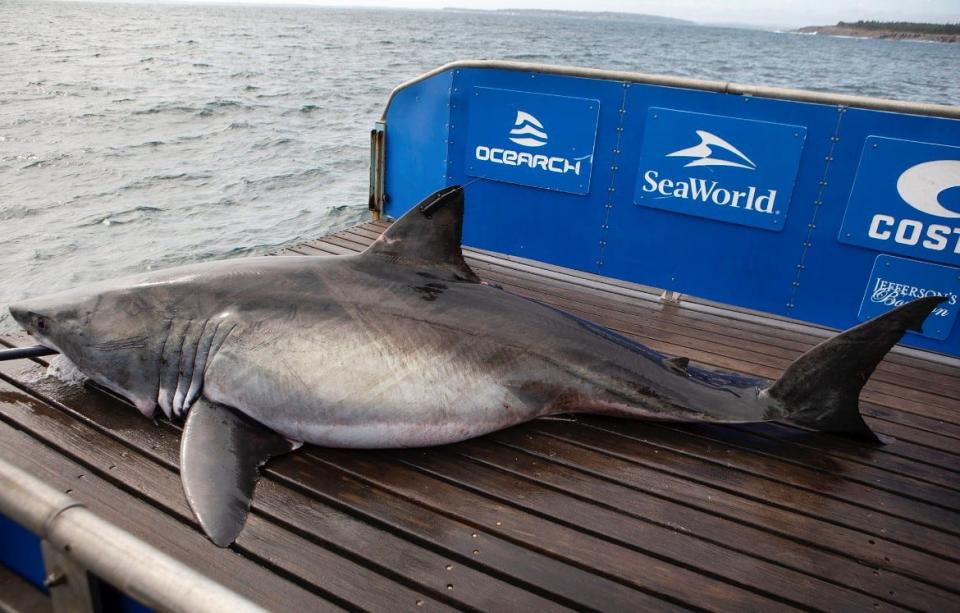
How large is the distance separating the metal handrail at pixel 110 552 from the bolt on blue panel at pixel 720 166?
574cm

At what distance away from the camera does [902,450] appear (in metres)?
4.18

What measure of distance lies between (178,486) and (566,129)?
4.83m

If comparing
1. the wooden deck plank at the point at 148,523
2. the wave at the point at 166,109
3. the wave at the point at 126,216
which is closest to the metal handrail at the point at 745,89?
the wooden deck plank at the point at 148,523

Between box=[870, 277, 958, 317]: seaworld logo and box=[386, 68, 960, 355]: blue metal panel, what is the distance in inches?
2.0

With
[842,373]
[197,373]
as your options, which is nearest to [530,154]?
[842,373]

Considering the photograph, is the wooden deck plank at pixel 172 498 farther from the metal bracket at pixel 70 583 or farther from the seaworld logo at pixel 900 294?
the seaworld logo at pixel 900 294

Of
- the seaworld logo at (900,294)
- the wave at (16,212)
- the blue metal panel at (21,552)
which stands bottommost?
the wave at (16,212)

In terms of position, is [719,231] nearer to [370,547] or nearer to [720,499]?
[720,499]

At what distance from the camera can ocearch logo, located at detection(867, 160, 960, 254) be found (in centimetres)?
542

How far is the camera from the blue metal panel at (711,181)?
566 centimetres

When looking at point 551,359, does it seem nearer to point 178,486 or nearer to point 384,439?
point 384,439

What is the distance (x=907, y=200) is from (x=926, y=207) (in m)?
0.14

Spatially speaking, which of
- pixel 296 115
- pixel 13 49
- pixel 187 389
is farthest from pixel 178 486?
pixel 13 49

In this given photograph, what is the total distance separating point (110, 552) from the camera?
1.37 m
